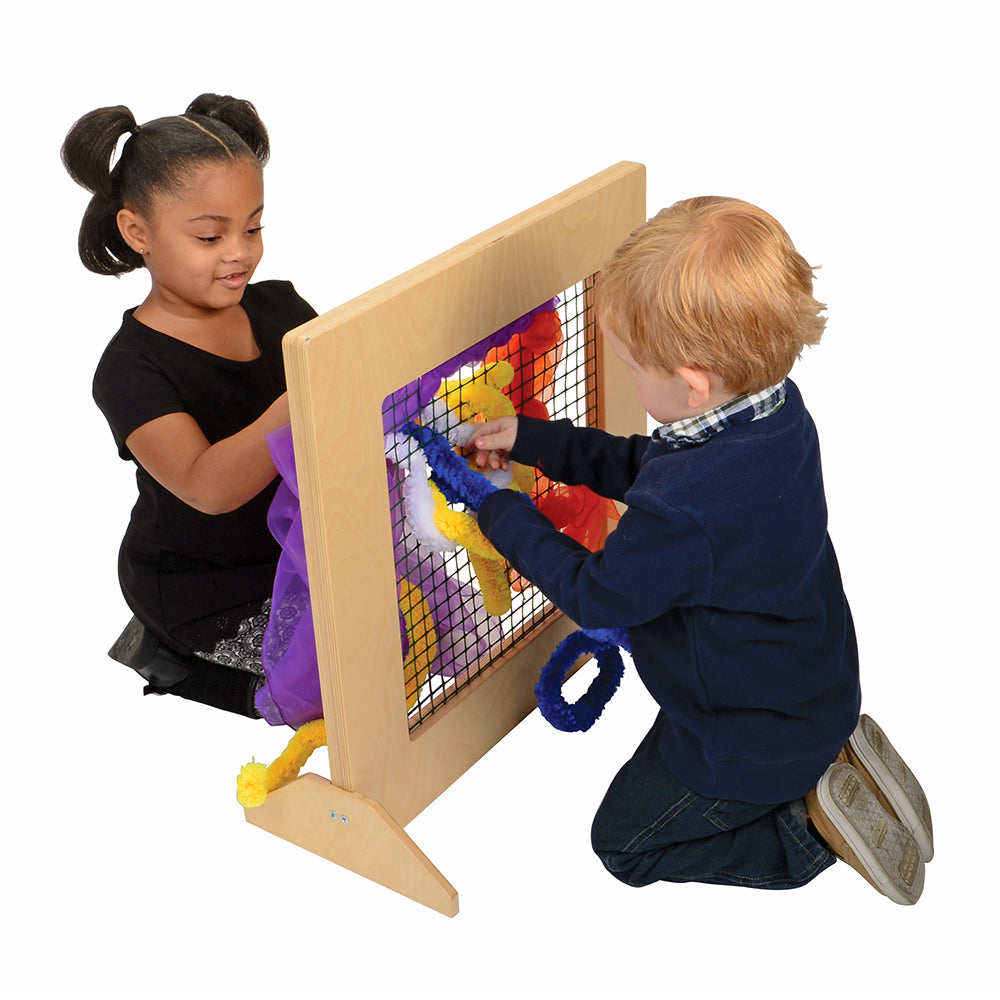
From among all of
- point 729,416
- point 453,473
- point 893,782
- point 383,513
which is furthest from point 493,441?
point 893,782

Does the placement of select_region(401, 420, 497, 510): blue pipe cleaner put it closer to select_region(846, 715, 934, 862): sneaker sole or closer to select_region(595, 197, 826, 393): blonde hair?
select_region(595, 197, 826, 393): blonde hair

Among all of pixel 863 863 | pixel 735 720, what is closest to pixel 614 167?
pixel 735 720

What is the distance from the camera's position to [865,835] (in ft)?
6.43

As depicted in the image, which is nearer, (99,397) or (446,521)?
(446,521)

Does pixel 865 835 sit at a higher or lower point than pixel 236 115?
lower

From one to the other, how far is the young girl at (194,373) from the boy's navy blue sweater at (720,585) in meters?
0.40

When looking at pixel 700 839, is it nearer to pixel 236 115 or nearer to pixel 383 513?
pixel 383 513

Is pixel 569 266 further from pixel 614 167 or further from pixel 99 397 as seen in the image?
pixel 99 397

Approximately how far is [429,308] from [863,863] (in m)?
0.84

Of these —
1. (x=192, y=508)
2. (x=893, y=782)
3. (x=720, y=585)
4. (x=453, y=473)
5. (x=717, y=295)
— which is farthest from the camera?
(x=192, y=508)

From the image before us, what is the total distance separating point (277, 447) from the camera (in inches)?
73.1

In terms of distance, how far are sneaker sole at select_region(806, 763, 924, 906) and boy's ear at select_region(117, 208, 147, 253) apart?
1092 mm

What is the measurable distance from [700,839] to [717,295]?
2.35 feet

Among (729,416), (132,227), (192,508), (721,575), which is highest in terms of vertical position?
(132,227)
